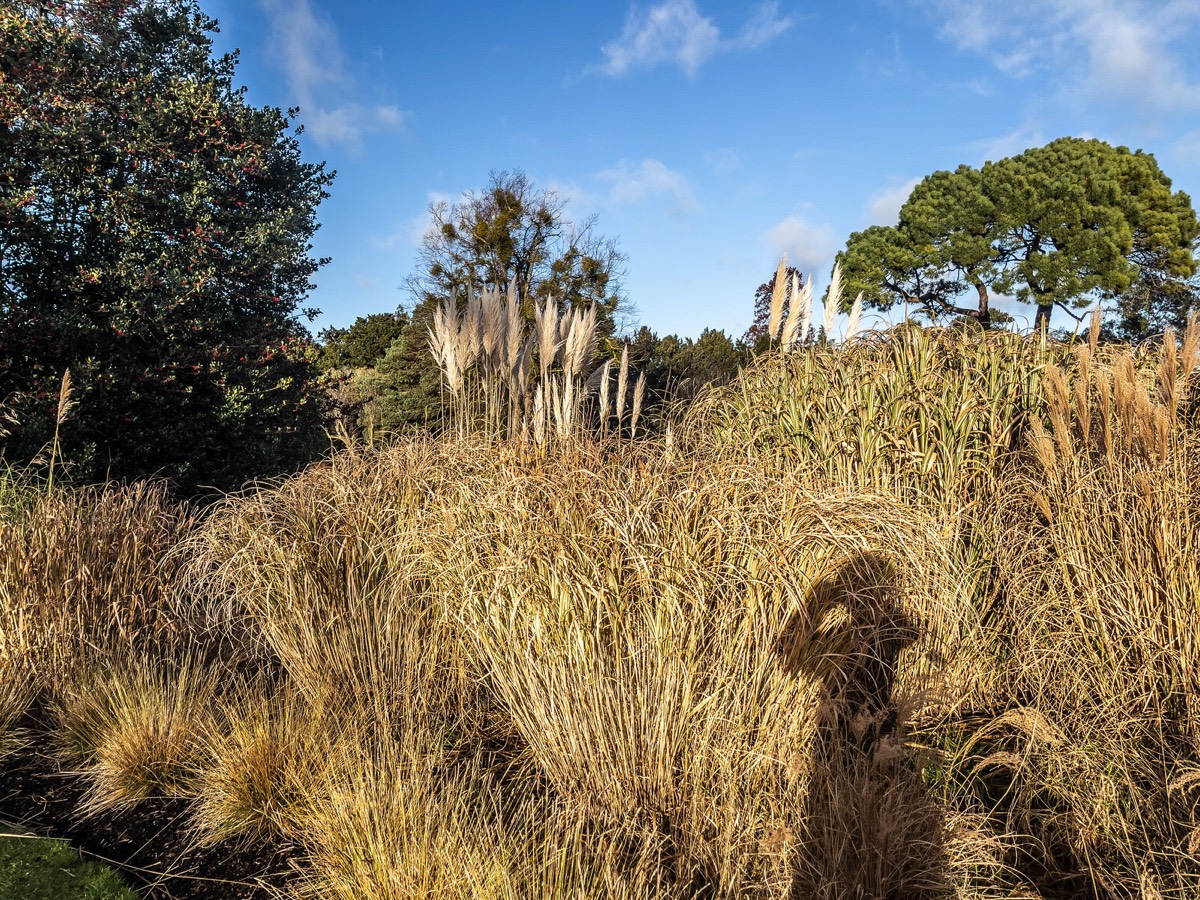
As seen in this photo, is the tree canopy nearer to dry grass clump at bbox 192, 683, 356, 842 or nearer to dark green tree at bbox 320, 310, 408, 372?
dark green tree at bbox 320, 310, 408, 372

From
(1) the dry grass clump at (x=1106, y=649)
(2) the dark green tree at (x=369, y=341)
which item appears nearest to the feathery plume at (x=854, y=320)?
(1) the dry grass clump at (x=1106, y=649)

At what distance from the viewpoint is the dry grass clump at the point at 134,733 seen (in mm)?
3057

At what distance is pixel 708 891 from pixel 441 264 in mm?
23220

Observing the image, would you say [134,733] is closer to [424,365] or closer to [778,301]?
[778,301]

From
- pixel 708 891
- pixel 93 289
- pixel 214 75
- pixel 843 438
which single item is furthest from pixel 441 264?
pixel 708 891

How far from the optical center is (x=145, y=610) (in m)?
4.14

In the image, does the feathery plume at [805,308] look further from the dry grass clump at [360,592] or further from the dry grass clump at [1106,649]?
the dry grass clump at [360,592]

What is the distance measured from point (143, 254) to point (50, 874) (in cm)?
632

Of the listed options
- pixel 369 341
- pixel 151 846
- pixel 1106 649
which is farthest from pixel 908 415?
pixel 369 341

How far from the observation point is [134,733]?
10.1 ft

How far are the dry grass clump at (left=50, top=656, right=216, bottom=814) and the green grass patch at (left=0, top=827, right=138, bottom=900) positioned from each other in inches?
11.6

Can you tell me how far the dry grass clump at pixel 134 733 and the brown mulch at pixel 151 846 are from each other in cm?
8

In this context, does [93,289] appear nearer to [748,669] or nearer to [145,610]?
[145,610]

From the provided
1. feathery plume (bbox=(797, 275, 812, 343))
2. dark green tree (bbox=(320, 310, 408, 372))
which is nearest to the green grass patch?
feathery plume (bbox=(797, 275, 812, 343))
